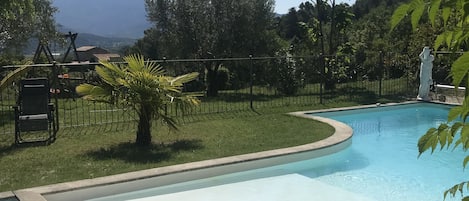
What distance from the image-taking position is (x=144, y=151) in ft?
24.7

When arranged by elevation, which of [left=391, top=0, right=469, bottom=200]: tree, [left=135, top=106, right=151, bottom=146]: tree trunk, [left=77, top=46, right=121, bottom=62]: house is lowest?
[left=135, top=106, right=151, bottom=146]: tree trunk

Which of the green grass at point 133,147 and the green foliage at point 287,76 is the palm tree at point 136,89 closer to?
the green grass at point 133,147

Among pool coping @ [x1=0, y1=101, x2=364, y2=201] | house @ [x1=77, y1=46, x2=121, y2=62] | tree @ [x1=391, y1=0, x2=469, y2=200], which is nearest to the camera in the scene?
tree @ [x1=391, y1=0, x2=469, y2=200]

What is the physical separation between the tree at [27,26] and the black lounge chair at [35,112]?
4.07 meters

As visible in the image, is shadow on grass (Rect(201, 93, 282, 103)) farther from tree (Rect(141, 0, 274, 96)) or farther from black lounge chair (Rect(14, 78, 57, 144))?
black lounge chair (Rect(14, 78, 57, 144))

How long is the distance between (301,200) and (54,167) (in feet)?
A: 11.3

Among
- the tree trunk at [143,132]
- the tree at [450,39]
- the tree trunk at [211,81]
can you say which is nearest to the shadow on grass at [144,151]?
the tree trunk at [143,132]

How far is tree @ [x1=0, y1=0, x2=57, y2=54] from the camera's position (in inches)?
509

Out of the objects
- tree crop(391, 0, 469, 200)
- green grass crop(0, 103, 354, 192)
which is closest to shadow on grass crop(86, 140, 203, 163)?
green grass crop(0, 103, 354, 192)

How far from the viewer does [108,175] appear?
6152mm

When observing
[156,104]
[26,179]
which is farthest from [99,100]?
[26,179]

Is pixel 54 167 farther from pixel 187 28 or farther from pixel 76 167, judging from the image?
pixel 187 28

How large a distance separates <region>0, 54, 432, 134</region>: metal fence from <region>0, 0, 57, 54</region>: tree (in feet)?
3.09

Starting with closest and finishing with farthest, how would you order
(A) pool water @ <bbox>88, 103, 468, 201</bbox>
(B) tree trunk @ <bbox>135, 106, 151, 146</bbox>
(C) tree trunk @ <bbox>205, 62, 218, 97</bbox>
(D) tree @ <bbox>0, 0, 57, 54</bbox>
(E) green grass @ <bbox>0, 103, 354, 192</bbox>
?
(A) pool water @ <bbox>88, 103, 468, 201</bbox> < (E) green grass @ <bbox>0, 103, 354, 192</bbox> < (B) tree trunk @ <bbox>135, 106, 151, 146</bbox> < (D) tree @ <bbox>0, 0, 57, 54</bbox> < (C) tree trunk @ <bbox>205, 62, 218, 97</bbox>
